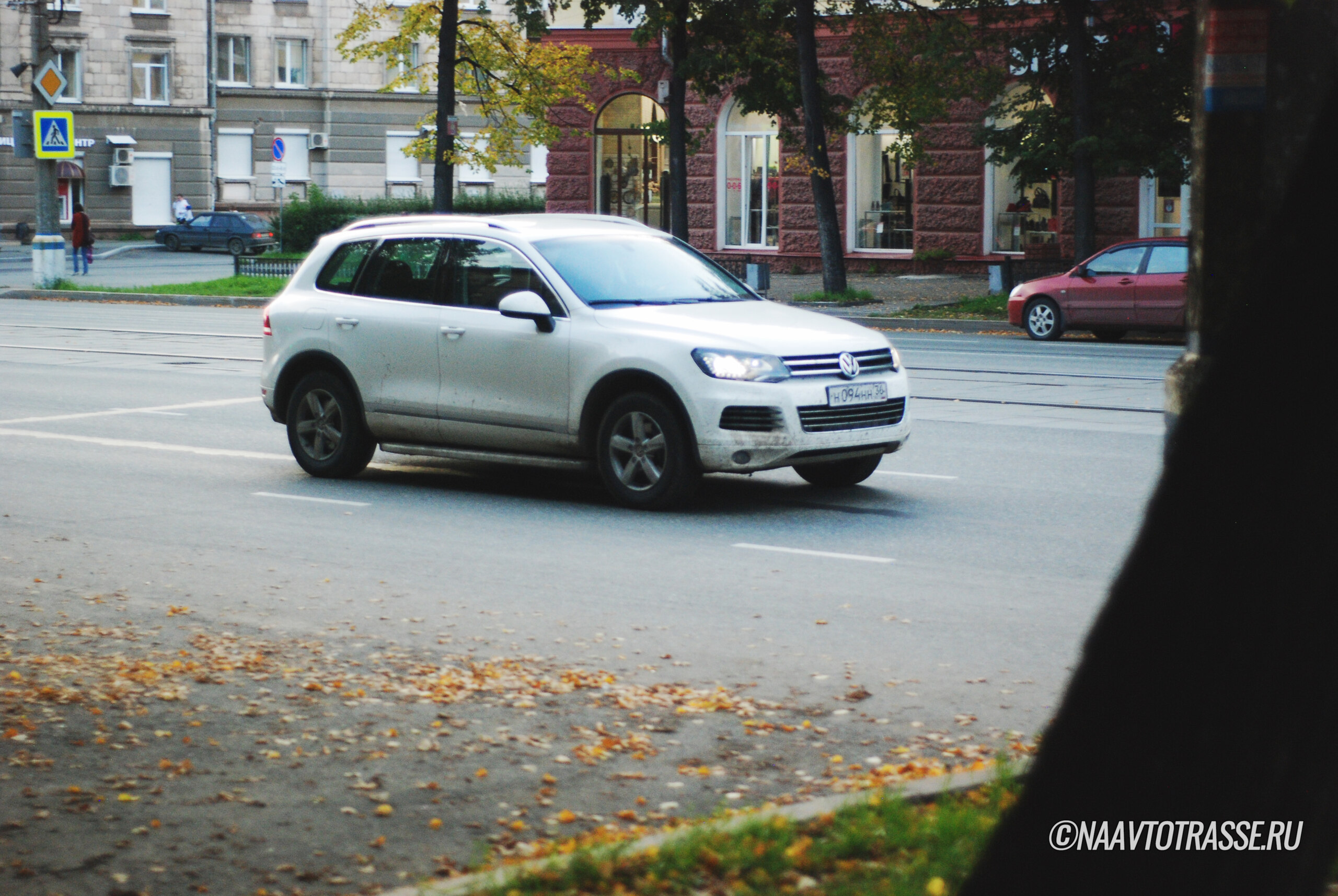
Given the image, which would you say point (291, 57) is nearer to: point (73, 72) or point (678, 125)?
point (73, 72)

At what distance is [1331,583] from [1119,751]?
0.44 m

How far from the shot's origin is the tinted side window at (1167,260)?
71.6 feet

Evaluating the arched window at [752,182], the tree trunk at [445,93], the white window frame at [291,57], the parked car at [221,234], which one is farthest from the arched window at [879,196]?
the white window frame at [291,57]

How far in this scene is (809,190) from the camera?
37906 millimetres

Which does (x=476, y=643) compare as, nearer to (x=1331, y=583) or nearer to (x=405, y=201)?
(x=1331, y=583)

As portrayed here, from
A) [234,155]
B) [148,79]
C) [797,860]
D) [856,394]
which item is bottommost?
[797,860]

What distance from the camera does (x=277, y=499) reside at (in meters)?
10.3

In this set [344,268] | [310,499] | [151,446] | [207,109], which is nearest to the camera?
[310,499]

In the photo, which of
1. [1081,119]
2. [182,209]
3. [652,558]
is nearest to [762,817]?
[652,558]

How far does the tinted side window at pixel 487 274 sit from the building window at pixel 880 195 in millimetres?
27402

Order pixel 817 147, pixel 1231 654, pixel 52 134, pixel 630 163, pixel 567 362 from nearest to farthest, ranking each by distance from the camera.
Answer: pixel 1231 654 → pixel 567 362 → pixel 817 147 → pixel 52 134 → pixel 630 163

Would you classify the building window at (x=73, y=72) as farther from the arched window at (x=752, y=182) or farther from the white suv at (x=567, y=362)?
the white suv at (x=567, y=362)

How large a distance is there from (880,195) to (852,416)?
28684 mm

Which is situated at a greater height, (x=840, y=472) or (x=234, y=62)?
(x=234, y=62)
